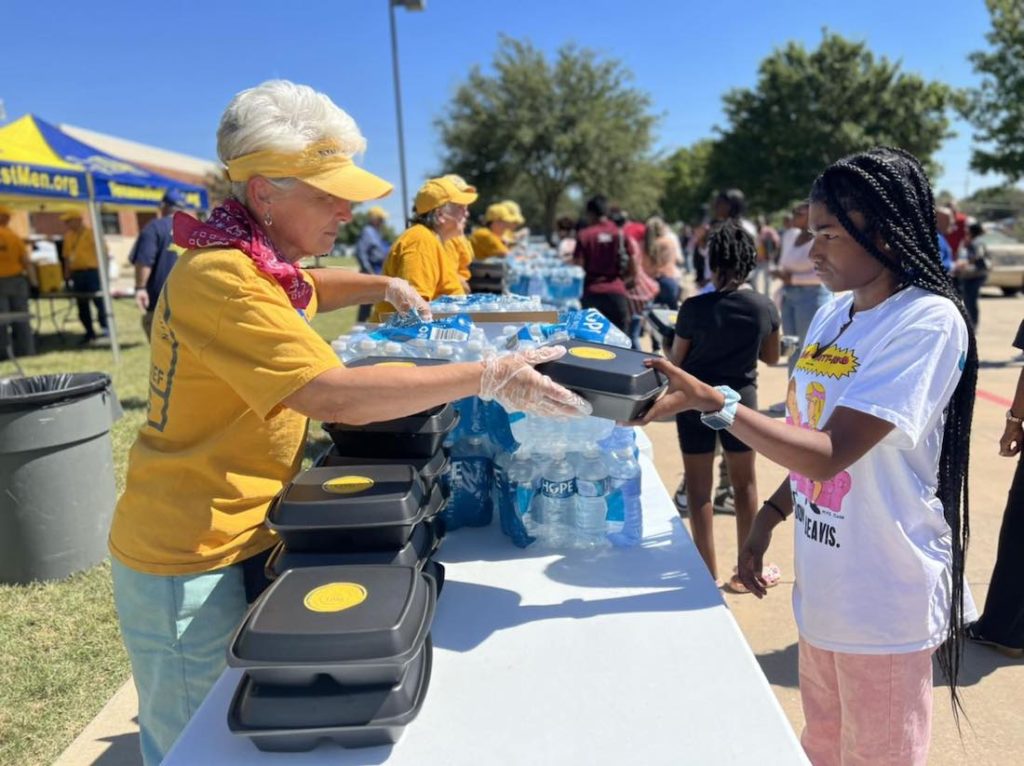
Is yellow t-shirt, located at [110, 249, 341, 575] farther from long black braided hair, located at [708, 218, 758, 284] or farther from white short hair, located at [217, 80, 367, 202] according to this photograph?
long black braided hair, located at [708, 218, 758, 284]

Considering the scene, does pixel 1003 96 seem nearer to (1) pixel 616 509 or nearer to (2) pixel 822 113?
(2) pixel 822 113

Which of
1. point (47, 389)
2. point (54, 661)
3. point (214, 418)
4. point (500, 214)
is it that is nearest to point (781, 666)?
point (214, 418)

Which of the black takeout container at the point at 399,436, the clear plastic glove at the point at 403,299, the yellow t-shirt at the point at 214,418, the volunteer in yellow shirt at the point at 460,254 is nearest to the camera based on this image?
the yellow t-shirt at the point at 214,418

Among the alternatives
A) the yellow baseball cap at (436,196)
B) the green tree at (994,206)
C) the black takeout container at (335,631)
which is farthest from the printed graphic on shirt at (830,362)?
the green tree at (994,206)

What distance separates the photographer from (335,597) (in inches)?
50.6

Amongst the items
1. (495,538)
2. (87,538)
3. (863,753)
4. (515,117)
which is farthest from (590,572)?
(515,117)

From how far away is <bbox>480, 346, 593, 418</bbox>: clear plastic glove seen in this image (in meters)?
1.50

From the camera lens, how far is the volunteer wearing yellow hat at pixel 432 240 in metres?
4.25

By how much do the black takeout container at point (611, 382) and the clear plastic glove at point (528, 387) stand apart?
25 mm

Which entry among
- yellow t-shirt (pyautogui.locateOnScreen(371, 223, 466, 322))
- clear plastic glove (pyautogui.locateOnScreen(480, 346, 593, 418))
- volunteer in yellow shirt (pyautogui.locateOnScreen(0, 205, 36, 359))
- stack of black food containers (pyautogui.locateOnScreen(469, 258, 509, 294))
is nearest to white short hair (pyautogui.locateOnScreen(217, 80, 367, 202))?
clear plastic glove (pyautogui.locateOnScreen(480, 346, 593, 418))

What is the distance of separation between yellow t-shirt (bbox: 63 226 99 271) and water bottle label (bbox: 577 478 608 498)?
11.5m

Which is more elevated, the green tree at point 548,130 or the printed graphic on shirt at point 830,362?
the green tree at point 548,130

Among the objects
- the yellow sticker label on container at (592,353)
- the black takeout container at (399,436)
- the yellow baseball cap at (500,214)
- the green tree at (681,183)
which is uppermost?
the green tree at (681,183)

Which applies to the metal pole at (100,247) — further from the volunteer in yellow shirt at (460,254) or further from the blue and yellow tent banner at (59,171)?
the volunteer in yellow shirt at (460,254)
